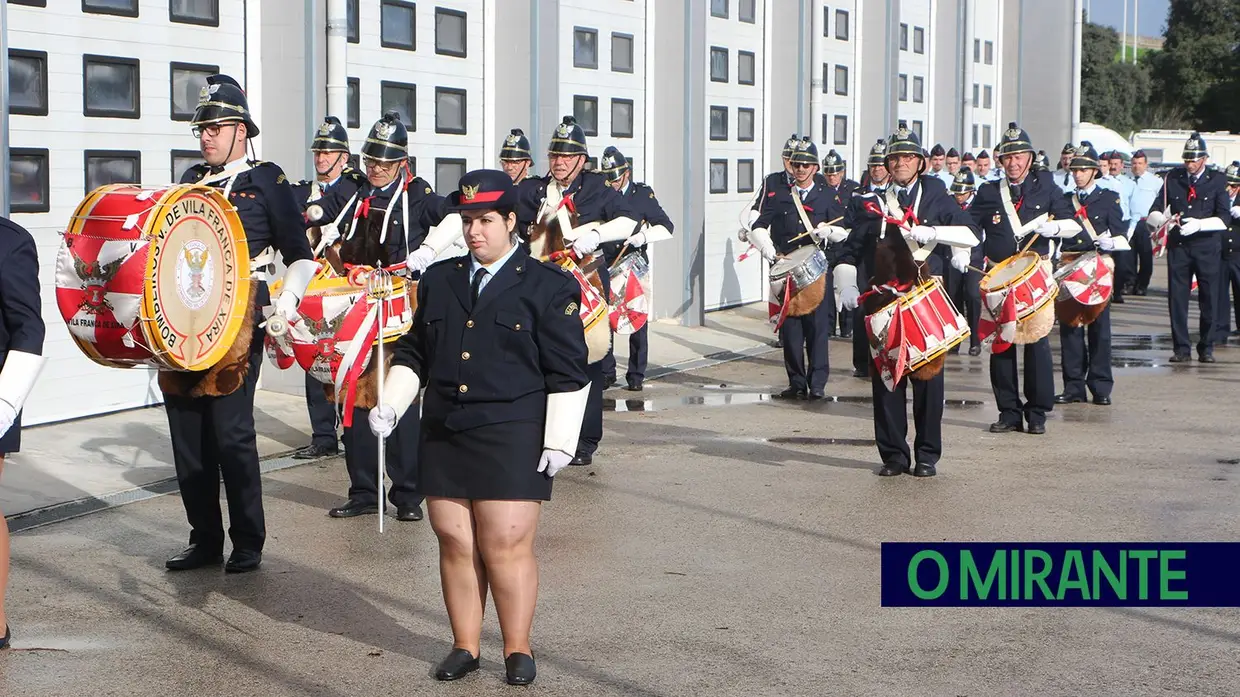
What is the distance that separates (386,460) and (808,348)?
543 centimetres

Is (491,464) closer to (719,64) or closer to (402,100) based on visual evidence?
(402,100)

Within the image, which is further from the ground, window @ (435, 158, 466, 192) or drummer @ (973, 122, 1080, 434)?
window @ (435, 158, 466, 192)

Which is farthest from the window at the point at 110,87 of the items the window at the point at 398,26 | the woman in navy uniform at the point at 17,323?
the woman in navy uniform at the point at 17,323

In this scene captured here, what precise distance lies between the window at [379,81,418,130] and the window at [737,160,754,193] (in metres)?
6.84

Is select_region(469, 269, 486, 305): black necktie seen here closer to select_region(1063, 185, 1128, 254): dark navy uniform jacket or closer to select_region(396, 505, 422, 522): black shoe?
select_region(396, 505, 422, 522): black shoe


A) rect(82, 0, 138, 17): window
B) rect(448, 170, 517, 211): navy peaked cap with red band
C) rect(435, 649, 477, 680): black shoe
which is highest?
rect(82, 0, 138, 17): window

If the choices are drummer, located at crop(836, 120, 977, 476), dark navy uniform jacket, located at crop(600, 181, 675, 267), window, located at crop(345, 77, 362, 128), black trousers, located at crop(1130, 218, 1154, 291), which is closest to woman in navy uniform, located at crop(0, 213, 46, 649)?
drummer, located at crop(836, 120, 977, 476)

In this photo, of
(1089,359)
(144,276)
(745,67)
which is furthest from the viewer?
(745,67)

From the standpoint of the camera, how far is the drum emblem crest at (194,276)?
680 centimetres

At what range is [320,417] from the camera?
10.4 metres

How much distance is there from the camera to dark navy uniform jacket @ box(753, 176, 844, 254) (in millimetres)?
13719

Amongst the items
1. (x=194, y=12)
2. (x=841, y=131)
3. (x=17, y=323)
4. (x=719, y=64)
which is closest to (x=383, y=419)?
(x=17, y=323)

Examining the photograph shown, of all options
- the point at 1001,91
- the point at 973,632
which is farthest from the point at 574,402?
the point at 1001,91

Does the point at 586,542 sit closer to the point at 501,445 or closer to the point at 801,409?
the point at 501,445
